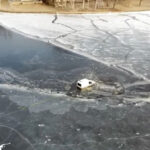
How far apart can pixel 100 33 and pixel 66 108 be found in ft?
16.1

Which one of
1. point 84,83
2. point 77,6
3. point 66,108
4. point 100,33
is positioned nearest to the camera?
point 66,108

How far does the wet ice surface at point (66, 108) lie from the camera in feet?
14.4

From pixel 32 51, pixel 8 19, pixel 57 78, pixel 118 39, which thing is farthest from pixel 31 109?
pixel 8 19

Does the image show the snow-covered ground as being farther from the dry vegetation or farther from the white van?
the white van

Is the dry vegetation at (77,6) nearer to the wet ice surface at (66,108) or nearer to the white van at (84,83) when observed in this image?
the wet ice surface at (66,108)

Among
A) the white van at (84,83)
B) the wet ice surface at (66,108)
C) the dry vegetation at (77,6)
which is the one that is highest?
the white van at (84,83)

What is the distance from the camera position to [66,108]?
5.24 metres

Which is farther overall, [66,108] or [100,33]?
[100,33]

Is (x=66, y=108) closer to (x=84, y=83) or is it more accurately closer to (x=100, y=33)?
(x=84, y=83)

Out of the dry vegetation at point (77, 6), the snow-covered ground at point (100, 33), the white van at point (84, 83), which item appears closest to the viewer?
the white van at point (84, 83)

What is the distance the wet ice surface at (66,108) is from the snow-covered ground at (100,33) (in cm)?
60

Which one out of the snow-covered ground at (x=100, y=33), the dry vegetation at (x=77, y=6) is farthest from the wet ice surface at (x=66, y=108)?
the dry vegetation at (x=77, y=6)

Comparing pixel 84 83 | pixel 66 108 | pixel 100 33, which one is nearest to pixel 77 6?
pixel 100 33

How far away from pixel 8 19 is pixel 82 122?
746 cm
